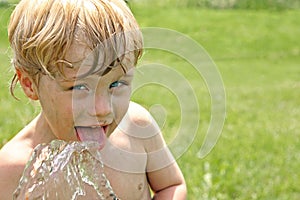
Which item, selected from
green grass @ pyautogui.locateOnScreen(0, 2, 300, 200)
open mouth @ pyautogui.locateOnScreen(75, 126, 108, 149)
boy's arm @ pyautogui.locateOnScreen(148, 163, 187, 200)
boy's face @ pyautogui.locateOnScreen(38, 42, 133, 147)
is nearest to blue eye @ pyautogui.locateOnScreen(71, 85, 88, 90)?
boy's face @ pyautogui.locateOnScreen(38, 42, 133, 147)

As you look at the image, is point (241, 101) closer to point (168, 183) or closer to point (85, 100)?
point (168, 183)

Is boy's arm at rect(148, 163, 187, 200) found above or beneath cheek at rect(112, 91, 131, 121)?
beneath

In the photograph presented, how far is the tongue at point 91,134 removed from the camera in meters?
2.05

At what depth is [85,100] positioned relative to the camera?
1992 millimetres

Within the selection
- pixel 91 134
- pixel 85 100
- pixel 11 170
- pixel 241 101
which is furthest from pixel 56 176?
pixel 241 101

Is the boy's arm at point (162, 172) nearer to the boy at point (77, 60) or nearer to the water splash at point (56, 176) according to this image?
the water splash at point (56, 176)

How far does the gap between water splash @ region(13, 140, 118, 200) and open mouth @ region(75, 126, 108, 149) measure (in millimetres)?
145

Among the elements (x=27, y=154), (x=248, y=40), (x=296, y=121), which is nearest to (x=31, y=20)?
(x=27, y=154)

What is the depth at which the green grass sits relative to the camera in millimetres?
3729

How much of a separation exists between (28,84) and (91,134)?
245 millimetres

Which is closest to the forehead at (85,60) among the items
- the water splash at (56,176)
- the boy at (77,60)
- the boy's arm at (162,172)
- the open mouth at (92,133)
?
the boy at (77,60)

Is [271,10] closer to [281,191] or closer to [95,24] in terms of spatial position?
[281,191]

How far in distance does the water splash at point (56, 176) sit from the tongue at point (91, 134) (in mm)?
146

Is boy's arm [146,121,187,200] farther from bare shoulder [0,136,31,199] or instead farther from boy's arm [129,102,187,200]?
bare shoulder [0,136,31,199]
